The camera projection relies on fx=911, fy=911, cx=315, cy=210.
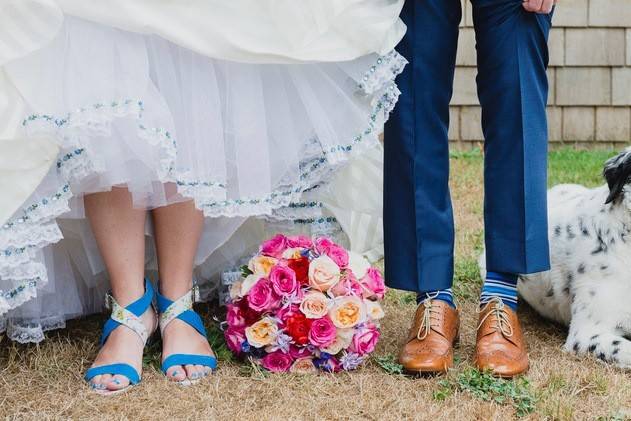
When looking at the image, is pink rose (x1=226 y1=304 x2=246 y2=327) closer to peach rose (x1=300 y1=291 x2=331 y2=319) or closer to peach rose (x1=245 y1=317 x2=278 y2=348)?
peach rose (x1=245 y1=317 x2=278 y2=348)

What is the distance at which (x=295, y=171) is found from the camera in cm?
236

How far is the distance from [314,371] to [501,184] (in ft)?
2.28

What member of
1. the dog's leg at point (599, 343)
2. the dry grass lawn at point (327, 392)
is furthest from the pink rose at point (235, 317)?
the dog's leg at point (599, 343)

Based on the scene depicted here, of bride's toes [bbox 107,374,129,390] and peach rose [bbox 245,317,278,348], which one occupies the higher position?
peach rose [bbox 245,317,278,348]

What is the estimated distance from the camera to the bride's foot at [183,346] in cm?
237

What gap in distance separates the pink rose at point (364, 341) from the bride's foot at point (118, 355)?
1.84 feet

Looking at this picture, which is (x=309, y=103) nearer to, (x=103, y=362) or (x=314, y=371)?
(x=314, y=371)

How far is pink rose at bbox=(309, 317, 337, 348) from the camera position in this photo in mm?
2354

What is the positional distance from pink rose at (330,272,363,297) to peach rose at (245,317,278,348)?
19 cm

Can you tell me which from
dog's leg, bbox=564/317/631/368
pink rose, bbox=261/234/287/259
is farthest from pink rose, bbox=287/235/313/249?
dog's leg, bbox=564/317/631/368

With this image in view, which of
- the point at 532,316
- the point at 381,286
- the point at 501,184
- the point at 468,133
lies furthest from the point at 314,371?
the point at 468,133

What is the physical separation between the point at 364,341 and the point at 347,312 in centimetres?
9

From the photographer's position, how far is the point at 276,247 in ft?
8.36

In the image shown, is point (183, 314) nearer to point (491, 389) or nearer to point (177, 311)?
point (177, 311)
